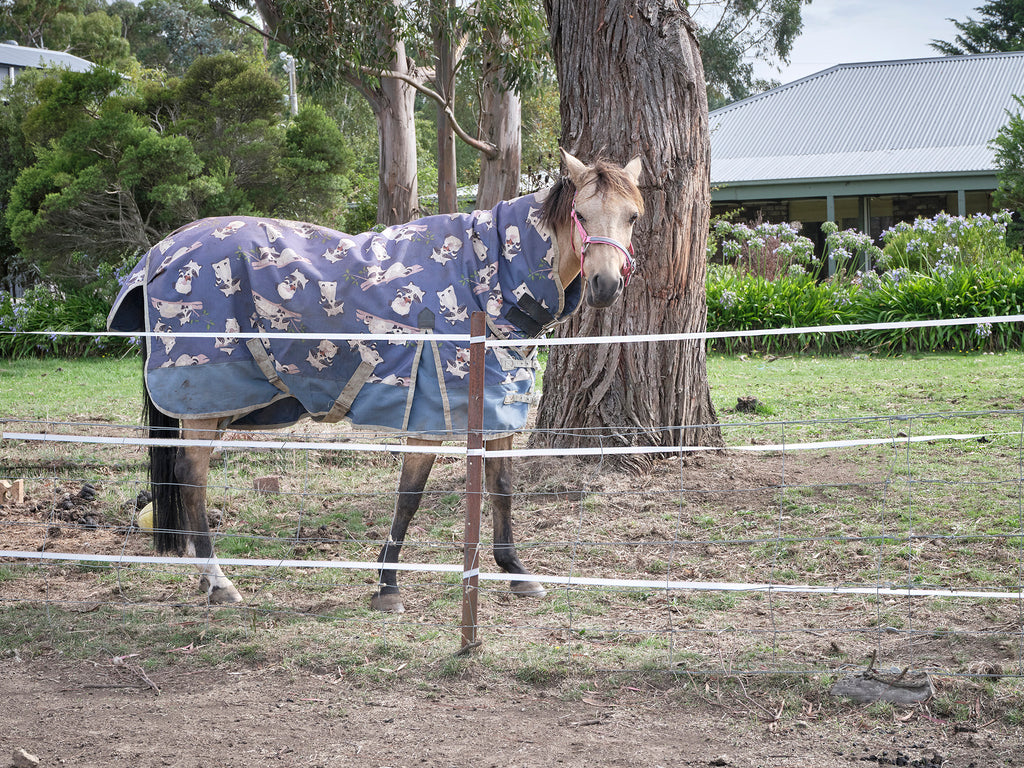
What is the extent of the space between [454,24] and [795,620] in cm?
940

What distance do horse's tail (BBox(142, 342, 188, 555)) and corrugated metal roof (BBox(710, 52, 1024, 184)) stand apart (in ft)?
56.3

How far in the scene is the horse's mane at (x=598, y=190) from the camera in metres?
3.63

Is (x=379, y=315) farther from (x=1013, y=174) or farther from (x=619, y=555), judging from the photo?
(x=1013, y=174)

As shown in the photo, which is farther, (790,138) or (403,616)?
(790,138)

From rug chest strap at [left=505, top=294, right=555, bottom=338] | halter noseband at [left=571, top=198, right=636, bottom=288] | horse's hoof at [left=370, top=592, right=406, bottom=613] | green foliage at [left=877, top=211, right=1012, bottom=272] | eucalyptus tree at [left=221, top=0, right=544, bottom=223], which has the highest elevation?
eucalyptus tree at [left=221, top=0, right=544, bottom=223]

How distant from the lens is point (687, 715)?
2.92 m

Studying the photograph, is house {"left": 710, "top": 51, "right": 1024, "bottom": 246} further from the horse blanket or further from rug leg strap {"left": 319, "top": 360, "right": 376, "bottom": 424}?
rug leg strap {"left": 319, "top": 360, "right": 376, "bottom": 424}

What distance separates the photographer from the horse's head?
11.5 feet

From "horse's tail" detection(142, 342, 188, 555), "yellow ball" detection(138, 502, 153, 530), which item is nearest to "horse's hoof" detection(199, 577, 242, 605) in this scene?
"horse's tail" detection(142, 342, 188, 555)

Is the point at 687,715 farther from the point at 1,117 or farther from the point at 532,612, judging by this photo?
the point at 1,117

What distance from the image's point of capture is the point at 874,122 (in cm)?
2273

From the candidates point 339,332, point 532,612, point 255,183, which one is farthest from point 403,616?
point 255,183

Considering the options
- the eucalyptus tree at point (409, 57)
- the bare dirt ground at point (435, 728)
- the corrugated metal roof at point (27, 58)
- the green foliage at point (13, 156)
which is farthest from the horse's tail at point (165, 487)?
the corrugated metal roof at point (27, 58)

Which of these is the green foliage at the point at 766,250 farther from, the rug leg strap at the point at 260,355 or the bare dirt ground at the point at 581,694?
the rug leg strap at the point at 260,355
